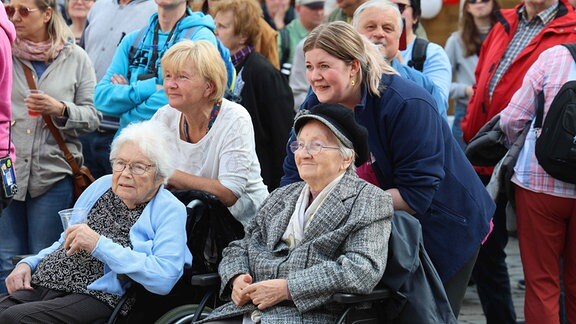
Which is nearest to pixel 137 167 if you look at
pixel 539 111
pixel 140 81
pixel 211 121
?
pixel 211 121

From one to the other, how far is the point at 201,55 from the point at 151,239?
1.06 m

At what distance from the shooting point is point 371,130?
4453mm

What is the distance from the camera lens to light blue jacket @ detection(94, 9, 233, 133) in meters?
5.91

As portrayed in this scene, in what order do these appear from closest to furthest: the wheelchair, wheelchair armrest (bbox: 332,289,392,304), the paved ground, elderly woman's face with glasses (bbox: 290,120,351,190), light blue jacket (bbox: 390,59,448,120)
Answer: wheelchair armrest (bbox: 332,289,392,304) → the wheelchair → elderly woman's face with glasses (bbox: 290,120,351,190) → light blue jacket (bbox: 390,59,448,120) → the paved ground

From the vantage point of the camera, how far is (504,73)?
6309 mm

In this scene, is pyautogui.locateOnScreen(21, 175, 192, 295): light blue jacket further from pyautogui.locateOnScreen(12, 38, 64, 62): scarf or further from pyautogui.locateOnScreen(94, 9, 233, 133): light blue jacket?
pyautogui.locateOnScreen(12, 38, 64, 62): scarf

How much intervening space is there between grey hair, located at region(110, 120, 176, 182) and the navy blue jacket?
0.73 meters

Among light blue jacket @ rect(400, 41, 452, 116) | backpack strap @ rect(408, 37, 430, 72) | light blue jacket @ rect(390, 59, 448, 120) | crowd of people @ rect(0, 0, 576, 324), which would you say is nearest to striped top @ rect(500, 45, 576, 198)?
crowd of people @ rect(0, 0, 576, 324)

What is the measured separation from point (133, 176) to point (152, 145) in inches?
6.8

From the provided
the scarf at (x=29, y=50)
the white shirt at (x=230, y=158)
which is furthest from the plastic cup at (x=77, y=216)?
the scarf at (x=29, y=50)

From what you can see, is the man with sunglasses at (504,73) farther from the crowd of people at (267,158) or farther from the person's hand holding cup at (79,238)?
the person's hand holding cup at (79,238)

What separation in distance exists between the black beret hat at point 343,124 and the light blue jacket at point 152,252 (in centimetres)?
87

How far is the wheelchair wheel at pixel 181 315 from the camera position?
15.5 feet

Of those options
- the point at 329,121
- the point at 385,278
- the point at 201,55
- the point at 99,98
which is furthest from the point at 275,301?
the point at 99,98
